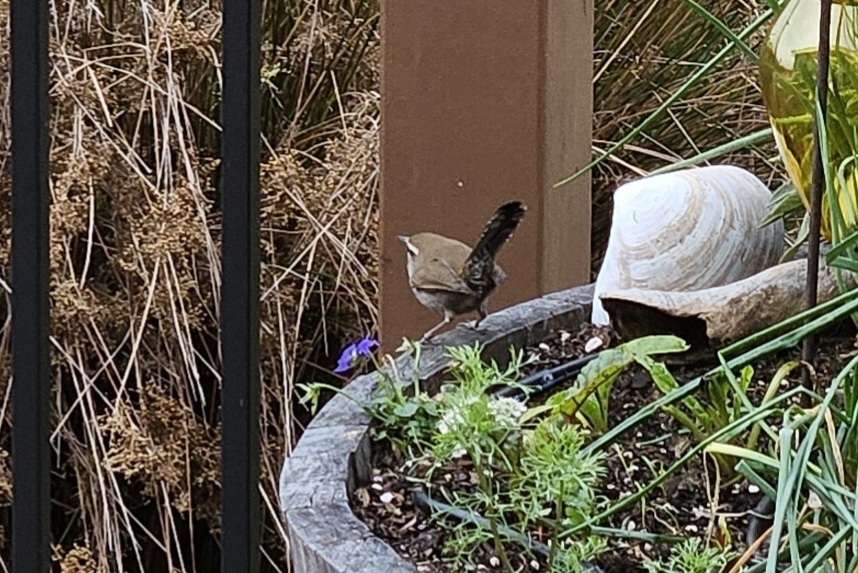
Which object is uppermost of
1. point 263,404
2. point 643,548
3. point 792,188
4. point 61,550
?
point 792,188

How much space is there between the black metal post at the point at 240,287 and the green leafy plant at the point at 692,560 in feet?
1.17

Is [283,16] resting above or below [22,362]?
above

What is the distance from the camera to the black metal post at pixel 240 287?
862mm

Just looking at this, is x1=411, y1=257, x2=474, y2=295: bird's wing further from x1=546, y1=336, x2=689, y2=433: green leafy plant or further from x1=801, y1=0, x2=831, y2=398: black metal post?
x1=801, y1=0, x2=831, y2=398: black metal post

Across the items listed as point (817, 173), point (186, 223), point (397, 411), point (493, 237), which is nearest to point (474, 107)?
point (493, 237)

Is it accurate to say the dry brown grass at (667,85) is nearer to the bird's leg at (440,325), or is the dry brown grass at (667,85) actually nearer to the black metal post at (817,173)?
the bird's leg at (440,325)

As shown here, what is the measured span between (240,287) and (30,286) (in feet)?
0.47

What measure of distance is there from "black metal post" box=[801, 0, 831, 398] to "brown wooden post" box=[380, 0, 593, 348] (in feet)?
1.61

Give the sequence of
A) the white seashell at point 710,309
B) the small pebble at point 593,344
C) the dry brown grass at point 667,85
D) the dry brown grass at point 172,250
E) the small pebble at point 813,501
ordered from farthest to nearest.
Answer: the dry brown grass at point 667,85 → the dry brown grass at point 172,250 → the small pebble at point 593,344 → the white seashell at point 710,309 → the small pebble at point 813,501

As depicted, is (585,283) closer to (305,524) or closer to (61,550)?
(305,524)

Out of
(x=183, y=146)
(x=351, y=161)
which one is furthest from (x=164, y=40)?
(x=351, y=161)

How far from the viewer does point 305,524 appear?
2.03 ft

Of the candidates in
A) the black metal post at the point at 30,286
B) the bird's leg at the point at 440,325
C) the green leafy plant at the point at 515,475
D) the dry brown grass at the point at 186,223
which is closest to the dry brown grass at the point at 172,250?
the dry brown grass at the point at 186,223

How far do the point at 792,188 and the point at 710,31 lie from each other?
1.22m
